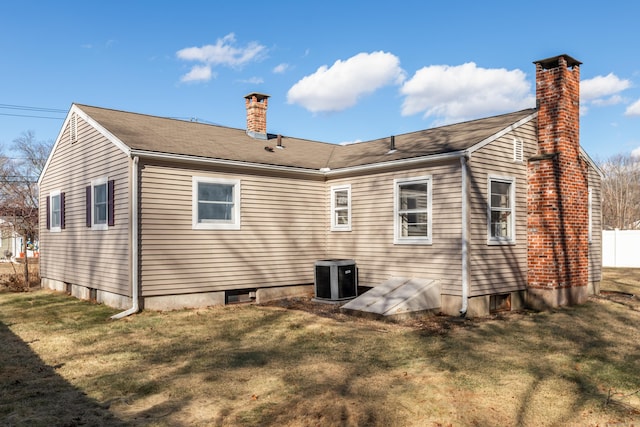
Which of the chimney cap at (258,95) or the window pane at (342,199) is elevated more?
the chimney cap at (258,95)

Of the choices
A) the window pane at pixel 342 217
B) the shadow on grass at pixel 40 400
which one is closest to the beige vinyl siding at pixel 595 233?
the window pane at pixel 342 217

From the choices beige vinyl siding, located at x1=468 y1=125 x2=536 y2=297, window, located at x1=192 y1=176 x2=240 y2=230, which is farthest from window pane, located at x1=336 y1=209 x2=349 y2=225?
beige vinyl siding, located at x1=468 y1=125 x2=536 y2=297

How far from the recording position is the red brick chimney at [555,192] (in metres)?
12.6

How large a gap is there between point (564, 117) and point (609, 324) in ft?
17.2

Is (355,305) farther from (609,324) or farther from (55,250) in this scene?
(55,250)

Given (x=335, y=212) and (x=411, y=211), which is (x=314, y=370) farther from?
(x=335, y=212)

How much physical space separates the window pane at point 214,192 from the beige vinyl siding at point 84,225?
1.86 meters

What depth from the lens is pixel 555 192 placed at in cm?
1273

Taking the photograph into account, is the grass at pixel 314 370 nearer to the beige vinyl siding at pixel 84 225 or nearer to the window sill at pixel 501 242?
the beige vinyl siding at pixel 84 225

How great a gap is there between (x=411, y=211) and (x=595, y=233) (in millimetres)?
6866

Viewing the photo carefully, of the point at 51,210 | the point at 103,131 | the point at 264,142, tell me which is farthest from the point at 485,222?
the point at 51,210

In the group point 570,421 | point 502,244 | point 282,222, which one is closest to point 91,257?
point 282,222

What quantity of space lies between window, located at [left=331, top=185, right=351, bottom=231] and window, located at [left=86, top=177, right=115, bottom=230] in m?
6.26

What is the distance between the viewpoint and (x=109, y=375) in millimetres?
6977
